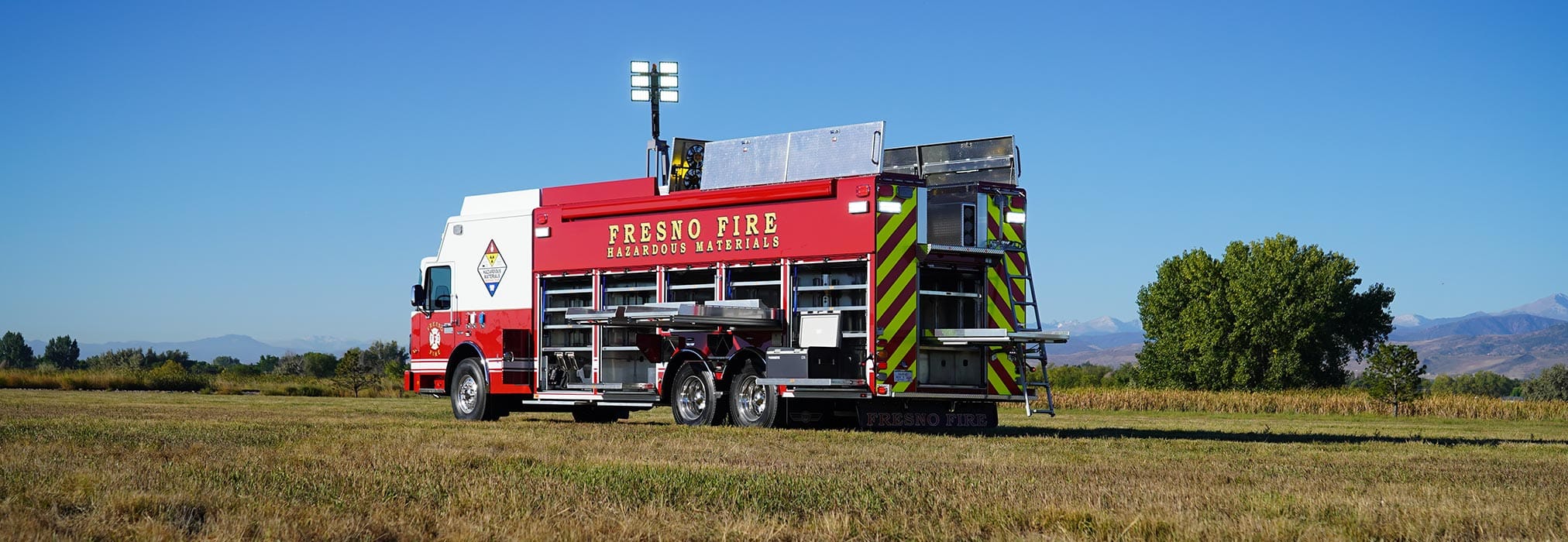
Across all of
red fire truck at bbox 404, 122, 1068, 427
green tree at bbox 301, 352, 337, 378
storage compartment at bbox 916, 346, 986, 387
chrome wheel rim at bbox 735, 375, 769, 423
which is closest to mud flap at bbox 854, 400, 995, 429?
red fire truck at bbox 404, 122, 1068, 427

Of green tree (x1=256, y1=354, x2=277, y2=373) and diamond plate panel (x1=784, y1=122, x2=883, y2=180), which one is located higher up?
diamond plate panel (x1=784, y1=122, x2=883, y2=180)

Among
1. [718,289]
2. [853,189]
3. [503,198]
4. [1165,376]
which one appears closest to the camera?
[853,189]

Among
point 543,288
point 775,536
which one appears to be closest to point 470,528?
point 775,536

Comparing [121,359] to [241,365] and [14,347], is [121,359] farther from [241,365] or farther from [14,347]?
[14,347]

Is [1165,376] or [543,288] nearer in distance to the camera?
[543,288]

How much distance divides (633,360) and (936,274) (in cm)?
473

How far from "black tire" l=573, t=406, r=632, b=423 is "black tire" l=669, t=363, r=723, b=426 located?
4009 millimetres

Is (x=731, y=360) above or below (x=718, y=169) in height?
below

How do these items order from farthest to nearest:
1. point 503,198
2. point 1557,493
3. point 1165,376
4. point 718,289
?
point 1165,376 → point 503,198 → point 718,289 → point 1557,493

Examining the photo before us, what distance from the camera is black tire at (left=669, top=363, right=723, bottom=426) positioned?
19703mm

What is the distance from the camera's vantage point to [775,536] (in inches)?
303

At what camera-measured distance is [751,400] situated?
64.2ft

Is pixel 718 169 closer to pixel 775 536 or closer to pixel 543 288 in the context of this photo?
pixel 543 288

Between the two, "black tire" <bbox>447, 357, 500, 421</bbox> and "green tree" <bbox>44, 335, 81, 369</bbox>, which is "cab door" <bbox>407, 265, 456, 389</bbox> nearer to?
"black tire" <bbox>447, 357, 500, 421</bbox>
